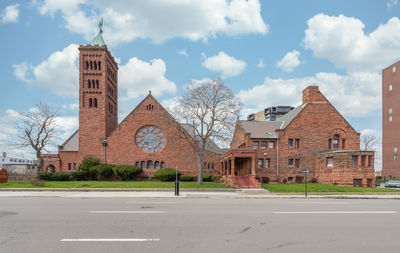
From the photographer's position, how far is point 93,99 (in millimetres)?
40844

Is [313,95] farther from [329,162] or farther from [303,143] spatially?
[329,162]

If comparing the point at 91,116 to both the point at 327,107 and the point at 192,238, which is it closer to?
the point at 327,107

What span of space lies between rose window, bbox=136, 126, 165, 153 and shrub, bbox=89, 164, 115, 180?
5.17 metres

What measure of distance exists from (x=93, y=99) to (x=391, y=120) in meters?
68.1

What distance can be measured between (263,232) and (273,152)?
92.8ft

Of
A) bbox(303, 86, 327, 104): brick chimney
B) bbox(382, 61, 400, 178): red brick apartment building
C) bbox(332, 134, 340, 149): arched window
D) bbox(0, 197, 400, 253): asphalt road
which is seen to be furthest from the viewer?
bbox(382, 61, 400, 178): red brick apartment building

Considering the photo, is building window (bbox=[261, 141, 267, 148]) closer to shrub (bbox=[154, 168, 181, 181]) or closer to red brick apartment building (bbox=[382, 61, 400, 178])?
shrub (bbox=[154, 168, 181, 181])

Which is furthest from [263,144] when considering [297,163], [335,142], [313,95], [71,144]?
[71,144]

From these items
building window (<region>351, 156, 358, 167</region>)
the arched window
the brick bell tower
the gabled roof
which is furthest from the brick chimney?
the gabled roof

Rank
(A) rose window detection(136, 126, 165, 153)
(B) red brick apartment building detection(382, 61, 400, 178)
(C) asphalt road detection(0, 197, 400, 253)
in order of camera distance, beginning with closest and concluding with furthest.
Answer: (C) asphalt road detection(0, 197, 400, 253) < (A) rose window detection(136, 126, 165, 153) < (B) red brick apartment building detection(382, 61, 400, 178)

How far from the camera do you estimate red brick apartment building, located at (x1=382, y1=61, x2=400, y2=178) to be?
66375mm

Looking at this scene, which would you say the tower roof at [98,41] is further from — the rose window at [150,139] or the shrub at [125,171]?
the shrub at [125,171]

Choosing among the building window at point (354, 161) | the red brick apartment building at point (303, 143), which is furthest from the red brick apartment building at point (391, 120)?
the building window at point (354, 161)

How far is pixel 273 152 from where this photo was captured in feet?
116
